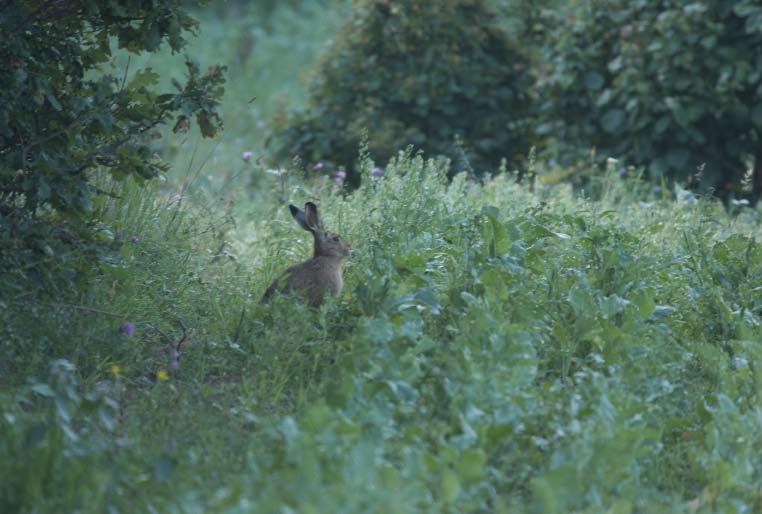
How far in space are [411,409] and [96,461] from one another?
1115 millimetres

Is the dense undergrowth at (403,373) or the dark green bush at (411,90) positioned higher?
the dark green bush at (411,90)

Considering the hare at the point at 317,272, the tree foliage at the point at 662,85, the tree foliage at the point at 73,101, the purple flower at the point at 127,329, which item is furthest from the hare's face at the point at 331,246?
the tree foliage at the point at 662,85

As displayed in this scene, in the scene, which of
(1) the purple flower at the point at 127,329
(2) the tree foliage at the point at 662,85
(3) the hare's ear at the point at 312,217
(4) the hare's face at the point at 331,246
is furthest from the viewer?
(2) the tree foliage at the point at 662,85

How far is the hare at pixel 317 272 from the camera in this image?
205 inches

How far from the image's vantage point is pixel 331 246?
5.50 metres

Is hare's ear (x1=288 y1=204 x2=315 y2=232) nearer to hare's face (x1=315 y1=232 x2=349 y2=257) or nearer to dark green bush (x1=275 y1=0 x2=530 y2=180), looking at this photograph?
hare's face (x1=315 y1=232 x2=349 y2=257)

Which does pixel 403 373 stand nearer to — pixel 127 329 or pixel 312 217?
pixel 127 329

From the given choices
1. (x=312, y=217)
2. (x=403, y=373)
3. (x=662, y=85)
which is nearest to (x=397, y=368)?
(x=403, y=373)

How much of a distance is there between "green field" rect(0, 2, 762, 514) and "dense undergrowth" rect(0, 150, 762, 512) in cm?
1

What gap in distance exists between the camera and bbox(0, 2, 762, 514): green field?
11.1ft

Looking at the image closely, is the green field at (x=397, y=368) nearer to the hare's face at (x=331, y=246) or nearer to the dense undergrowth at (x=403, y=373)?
the dense undergrowth at (x=403, y=373)

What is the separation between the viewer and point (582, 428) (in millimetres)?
3803

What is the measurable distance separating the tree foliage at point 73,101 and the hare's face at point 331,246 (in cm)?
84

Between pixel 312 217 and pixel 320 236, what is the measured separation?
0.49 feet
